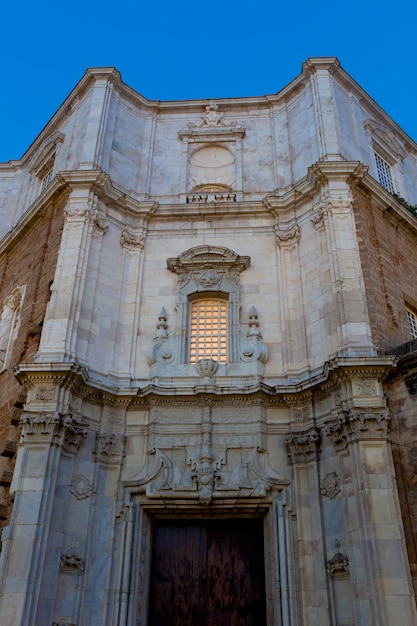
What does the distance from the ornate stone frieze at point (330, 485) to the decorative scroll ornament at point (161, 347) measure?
4.82 metres

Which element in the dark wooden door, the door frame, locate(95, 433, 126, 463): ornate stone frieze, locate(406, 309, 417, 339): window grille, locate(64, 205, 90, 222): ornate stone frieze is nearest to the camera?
the door frame

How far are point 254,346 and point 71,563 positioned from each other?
6620 millimetres

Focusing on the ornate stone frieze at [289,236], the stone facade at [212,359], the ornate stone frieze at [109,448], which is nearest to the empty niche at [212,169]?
the stone facade at [212,359]

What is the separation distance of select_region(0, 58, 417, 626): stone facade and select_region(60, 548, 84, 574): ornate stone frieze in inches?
1.2

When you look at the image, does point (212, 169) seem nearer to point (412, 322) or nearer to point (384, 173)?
point (384, 173)

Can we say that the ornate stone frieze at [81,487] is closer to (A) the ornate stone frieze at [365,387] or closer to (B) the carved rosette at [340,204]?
(A) the ornate stone frieze at [365,387]

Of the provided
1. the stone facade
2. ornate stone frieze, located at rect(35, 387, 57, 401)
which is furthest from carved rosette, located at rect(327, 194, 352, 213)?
ornate stone frieze, located at rect(35, 387, 57, 401)

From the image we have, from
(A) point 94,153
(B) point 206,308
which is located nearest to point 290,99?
(A) point 94,153

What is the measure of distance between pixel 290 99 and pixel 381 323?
9.54 m

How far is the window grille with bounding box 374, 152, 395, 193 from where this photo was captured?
21.3 metres

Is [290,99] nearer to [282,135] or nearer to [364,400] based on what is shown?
[282,135]

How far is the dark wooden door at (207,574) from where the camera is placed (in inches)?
520

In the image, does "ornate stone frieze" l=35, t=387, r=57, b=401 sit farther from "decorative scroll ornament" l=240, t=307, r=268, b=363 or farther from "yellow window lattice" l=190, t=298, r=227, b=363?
"decorative scroll ornament" l=240, t=307, r=268, b=363

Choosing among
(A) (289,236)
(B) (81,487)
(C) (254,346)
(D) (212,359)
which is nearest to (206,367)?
(D) (212,359)
